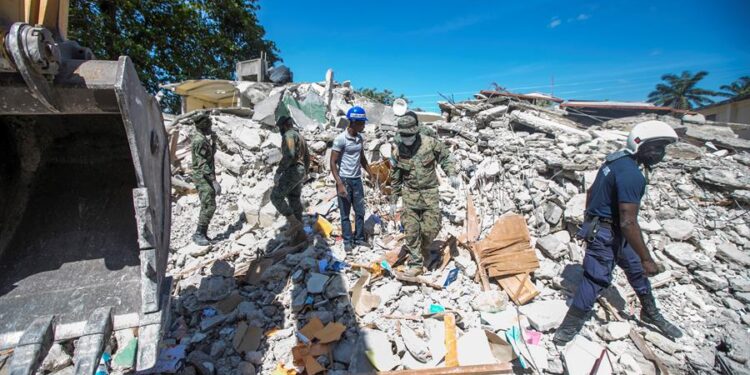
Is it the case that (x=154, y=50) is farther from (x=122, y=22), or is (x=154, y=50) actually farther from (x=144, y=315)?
(x=144, y=315)

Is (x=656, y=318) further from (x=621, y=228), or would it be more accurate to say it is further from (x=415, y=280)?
(x=415, y=280)

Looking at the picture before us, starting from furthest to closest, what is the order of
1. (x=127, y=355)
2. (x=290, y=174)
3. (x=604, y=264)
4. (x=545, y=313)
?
(x=290, y=174)
(x=545, y=313)
(x=604, y=264)
(x=127, y=355)

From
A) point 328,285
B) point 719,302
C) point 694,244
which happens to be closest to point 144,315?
point 328,285

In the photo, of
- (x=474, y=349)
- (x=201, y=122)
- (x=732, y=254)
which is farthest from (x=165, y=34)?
(x=732, y=254)

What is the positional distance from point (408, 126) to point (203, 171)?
2.94m

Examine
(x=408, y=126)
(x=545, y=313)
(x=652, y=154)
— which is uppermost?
(x=408, y=126)

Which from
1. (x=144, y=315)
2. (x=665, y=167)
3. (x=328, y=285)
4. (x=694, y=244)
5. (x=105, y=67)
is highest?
(x=105, y=67)

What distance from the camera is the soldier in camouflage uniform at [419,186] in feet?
11.1

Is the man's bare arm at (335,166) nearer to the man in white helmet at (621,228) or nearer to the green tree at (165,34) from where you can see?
the man in white helmet at (621,228)

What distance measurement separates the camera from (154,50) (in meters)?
12.2

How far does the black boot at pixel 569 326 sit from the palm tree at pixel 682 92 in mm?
34254

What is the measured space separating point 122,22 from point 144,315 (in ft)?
47.7

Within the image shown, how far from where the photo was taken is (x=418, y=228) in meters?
3.46

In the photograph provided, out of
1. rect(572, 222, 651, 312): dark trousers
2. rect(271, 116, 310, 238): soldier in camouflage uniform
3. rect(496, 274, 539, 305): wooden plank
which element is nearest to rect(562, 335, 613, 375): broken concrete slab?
rect(572, 222, 651, 312): dark trousers
